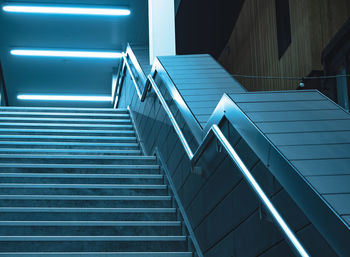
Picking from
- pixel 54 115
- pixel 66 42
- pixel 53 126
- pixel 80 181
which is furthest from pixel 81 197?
pixel 66 42

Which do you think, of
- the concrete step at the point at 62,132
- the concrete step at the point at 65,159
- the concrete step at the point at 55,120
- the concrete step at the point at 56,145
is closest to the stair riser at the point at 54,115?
the concrete step at the point at 55,120

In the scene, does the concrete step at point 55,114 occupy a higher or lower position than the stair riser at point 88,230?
higher

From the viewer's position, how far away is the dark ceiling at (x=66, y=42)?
47.1 ft

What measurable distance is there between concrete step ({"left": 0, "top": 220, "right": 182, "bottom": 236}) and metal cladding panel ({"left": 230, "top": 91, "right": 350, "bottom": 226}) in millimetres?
1701

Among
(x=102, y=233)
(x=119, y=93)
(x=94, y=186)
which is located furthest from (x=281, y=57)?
(x=102, y=233)

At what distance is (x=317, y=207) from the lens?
7.41ft

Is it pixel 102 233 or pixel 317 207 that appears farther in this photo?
pixel 102 233

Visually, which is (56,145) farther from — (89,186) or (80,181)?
(89,186)

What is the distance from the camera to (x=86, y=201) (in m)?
5.27

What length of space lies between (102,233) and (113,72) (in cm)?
1372

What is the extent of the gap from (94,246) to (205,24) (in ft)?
35.9

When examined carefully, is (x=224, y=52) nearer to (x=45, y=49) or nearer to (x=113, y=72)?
(x=113, y=72)

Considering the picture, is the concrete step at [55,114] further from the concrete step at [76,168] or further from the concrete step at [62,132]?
the concrete step at [76,168]

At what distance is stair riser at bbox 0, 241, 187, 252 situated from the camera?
14.3ft
